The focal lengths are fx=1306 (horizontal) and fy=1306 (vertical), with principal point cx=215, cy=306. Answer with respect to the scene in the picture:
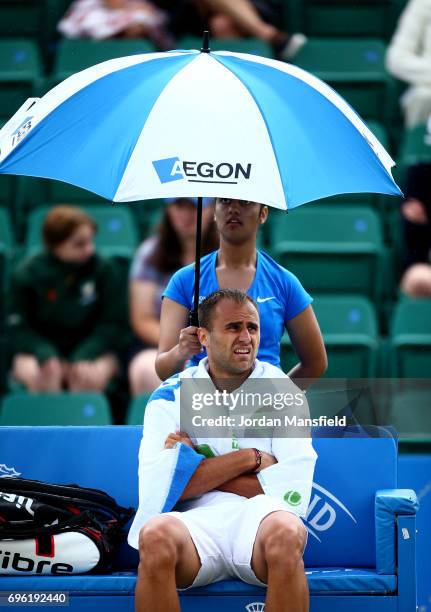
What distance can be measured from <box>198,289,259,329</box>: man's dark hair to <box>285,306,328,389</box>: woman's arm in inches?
11.8

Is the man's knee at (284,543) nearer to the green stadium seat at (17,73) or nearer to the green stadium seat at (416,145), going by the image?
the green stadium seat at (416,145)

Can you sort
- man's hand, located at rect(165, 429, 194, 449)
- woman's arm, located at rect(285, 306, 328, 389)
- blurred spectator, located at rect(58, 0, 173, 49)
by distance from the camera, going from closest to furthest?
man's hand, located at rect(165, 429, 194, 449), woman's arm, located at rect(285, 306, 328, 389), blurred spectator, located at rect(58, 0, 173, 49)

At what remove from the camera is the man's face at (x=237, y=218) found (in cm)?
427

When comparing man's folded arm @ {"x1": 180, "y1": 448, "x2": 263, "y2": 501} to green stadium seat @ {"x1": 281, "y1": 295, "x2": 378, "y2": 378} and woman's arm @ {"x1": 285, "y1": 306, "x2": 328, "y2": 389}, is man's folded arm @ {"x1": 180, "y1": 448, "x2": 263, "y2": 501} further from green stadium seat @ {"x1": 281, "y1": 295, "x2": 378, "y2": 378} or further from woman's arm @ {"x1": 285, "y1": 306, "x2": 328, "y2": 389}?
green stadium seat @ {"x1": 281, "y1": 295, "x2": 378, "y2": 378}

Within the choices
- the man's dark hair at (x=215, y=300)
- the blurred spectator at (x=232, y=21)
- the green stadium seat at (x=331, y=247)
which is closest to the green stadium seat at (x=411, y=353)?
the green stadium seat at (x=331, y=247)

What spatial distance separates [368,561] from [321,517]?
22 cm

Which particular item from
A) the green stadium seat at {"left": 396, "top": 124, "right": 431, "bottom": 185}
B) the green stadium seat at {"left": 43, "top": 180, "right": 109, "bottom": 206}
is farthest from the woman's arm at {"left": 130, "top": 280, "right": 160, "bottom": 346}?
the green stadium seat at {"left": 396, "top": 124, "right": 431, "bottom": 185}

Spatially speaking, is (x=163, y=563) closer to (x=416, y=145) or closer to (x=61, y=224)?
(x=61, y=224)

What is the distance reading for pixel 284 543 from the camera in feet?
12.5

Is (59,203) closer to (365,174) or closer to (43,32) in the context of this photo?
(43,32)

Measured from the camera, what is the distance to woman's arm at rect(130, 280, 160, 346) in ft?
20.4

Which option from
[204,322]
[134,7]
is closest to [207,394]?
[204,322]

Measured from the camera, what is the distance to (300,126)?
4.05 meters

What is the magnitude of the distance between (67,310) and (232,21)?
2.28 meters
